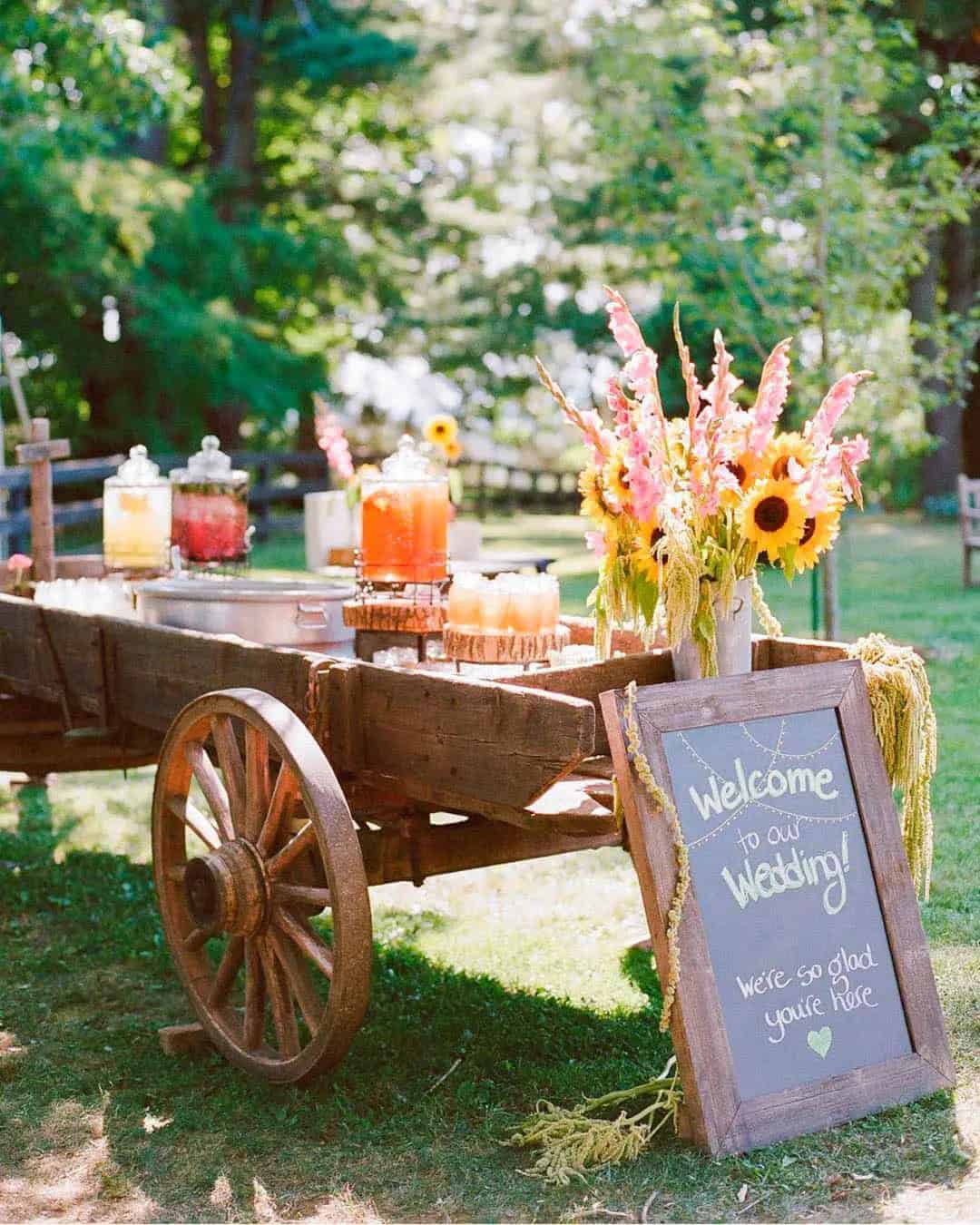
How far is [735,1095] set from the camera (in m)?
2.82

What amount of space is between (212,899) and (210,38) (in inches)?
802

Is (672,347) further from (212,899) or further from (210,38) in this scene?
(212,899)

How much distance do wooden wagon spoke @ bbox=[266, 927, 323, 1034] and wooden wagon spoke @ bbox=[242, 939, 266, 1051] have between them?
0.07 meters

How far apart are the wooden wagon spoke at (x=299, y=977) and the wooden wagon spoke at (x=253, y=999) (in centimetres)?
7

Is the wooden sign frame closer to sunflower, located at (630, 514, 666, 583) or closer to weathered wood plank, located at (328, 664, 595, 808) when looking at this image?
weathered wood plank, located at (328, 664, 595, 808)

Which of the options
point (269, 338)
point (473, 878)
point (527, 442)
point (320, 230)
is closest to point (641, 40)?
point (473, 878)

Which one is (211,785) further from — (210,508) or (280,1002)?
(210,508)

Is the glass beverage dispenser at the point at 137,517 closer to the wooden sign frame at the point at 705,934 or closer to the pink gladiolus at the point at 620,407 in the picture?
the pink gladiolus at the point at 620,407

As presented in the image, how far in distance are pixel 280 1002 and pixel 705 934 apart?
957 millimetres

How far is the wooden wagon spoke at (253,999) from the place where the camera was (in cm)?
333

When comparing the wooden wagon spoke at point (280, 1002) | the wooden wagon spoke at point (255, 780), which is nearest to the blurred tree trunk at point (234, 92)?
the wooden wagon spoke at point (255, 780)

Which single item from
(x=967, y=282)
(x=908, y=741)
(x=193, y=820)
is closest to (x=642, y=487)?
(x=908, y=741)

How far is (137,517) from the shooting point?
16.0 ft

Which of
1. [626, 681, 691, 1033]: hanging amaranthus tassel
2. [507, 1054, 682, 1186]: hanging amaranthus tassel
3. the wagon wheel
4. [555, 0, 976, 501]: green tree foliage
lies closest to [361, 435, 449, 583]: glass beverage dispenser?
the wagon wheel
